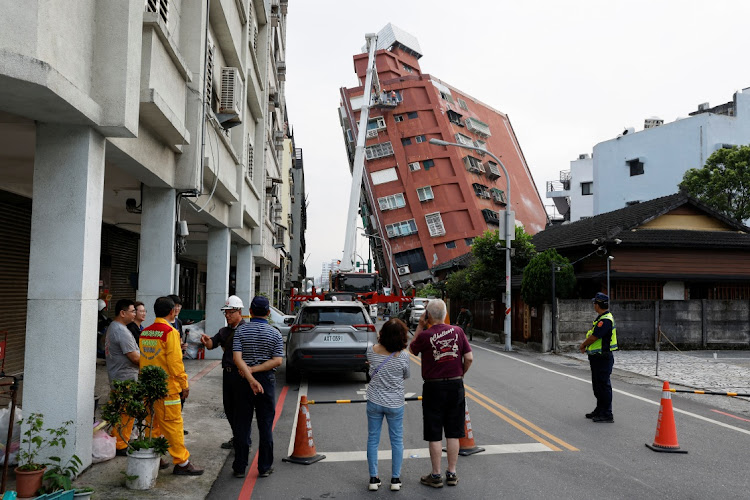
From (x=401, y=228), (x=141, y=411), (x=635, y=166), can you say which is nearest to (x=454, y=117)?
(x=401, y=228)

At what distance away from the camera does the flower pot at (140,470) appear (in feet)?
18.6

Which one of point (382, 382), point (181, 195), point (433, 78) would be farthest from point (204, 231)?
point (433, 78)

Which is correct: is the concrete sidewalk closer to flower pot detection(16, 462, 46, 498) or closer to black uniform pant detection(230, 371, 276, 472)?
black uniform pant detection(230, 371, 276, 472)

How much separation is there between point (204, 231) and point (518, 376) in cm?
1061

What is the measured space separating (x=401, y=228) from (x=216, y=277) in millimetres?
45815

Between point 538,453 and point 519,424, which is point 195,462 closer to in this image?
point 538,453

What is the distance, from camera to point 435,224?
196ft

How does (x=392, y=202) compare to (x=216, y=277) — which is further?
(x=392, y=202)

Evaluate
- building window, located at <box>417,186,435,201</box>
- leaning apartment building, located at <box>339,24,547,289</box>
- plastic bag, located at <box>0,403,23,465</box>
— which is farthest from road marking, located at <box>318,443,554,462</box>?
building window, located at <box>417,186,435,201</box>

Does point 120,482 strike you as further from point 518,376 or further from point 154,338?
point 518,376

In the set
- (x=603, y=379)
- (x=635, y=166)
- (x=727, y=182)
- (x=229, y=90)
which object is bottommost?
(x=603, y=379)

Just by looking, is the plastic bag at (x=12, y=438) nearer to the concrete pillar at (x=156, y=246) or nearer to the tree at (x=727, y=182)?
the concrete pillar at (x=156, y=246)

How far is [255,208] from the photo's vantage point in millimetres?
20750

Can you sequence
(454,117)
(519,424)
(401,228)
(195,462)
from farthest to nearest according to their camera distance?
(454,117), (401,228), (519,424), (195,462)
